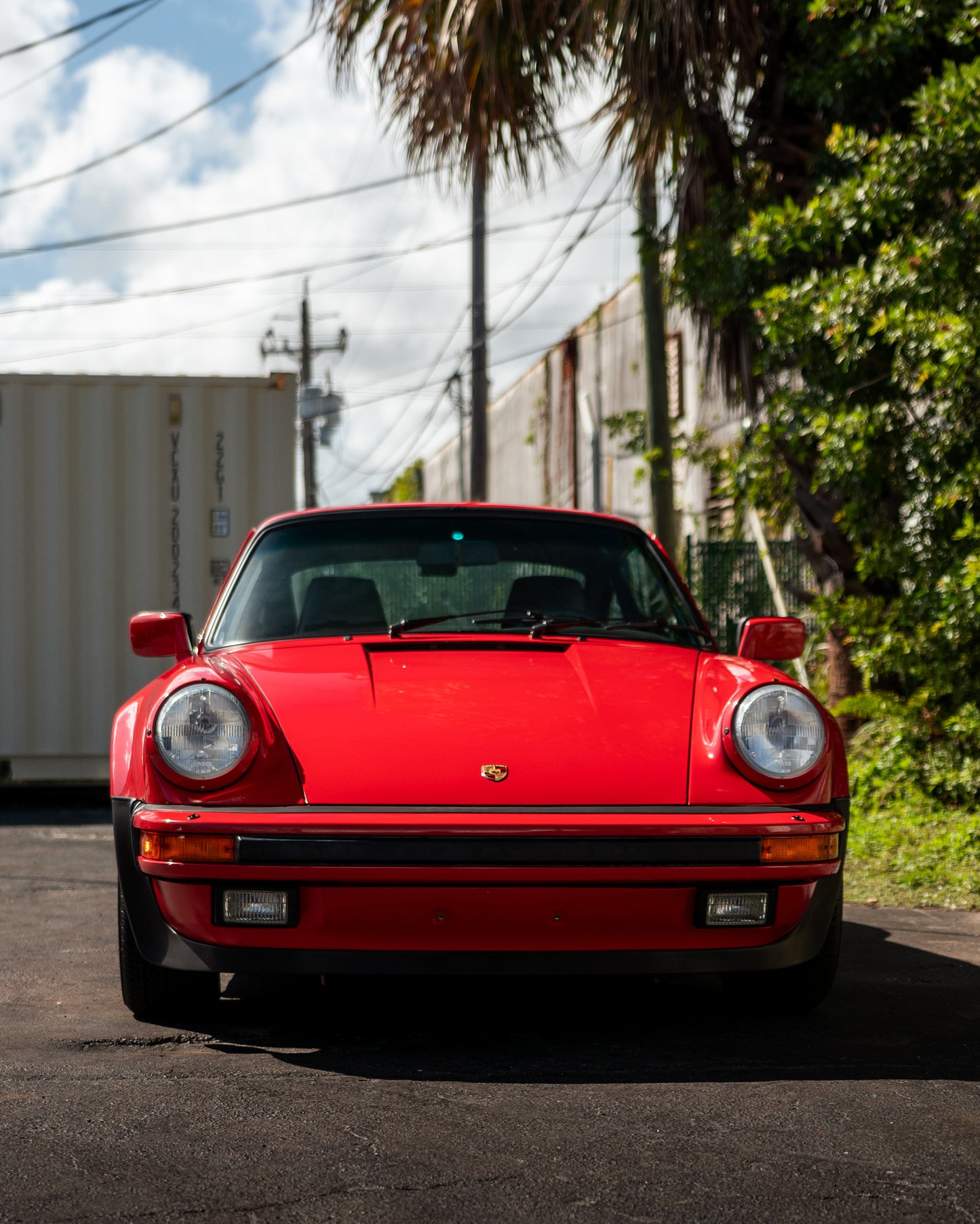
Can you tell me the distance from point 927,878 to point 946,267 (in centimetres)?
267

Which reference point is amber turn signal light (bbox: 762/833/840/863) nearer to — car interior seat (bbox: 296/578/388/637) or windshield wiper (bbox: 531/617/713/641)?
windshield wiper (bbox: 531/617/713/641)

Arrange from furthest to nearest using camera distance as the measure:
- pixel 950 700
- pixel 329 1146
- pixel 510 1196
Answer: pixel 950 700
pixel 329 1146
pixel 510 1196

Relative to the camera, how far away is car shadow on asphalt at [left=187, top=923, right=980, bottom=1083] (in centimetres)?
323

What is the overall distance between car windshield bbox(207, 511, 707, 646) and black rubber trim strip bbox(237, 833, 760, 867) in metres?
1.08

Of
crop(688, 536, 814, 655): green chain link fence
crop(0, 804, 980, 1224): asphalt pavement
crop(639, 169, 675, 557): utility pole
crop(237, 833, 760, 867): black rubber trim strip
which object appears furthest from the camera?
crop(688, 536, 814, 655): green chain link fence

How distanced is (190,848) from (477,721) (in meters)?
0.75

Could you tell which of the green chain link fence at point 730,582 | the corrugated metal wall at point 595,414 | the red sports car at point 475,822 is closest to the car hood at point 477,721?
the red sports car at point 475,822

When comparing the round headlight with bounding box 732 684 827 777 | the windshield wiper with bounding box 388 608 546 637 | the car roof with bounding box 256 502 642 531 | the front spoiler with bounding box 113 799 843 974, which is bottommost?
the front spoiler with bounding box 113 799 843 974

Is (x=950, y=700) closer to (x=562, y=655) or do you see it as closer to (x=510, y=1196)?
(x=562, y=655)

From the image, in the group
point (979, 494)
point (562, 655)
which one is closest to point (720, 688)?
point (562, 655)

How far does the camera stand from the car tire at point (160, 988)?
3.58m

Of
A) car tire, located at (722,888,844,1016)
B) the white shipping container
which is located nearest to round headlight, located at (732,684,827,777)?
car tire, located at (722,888,844,1016)

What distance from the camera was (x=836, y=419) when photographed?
688 centimetres

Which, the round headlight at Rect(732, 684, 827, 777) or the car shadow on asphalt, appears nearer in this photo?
the car shadow on asphalt
